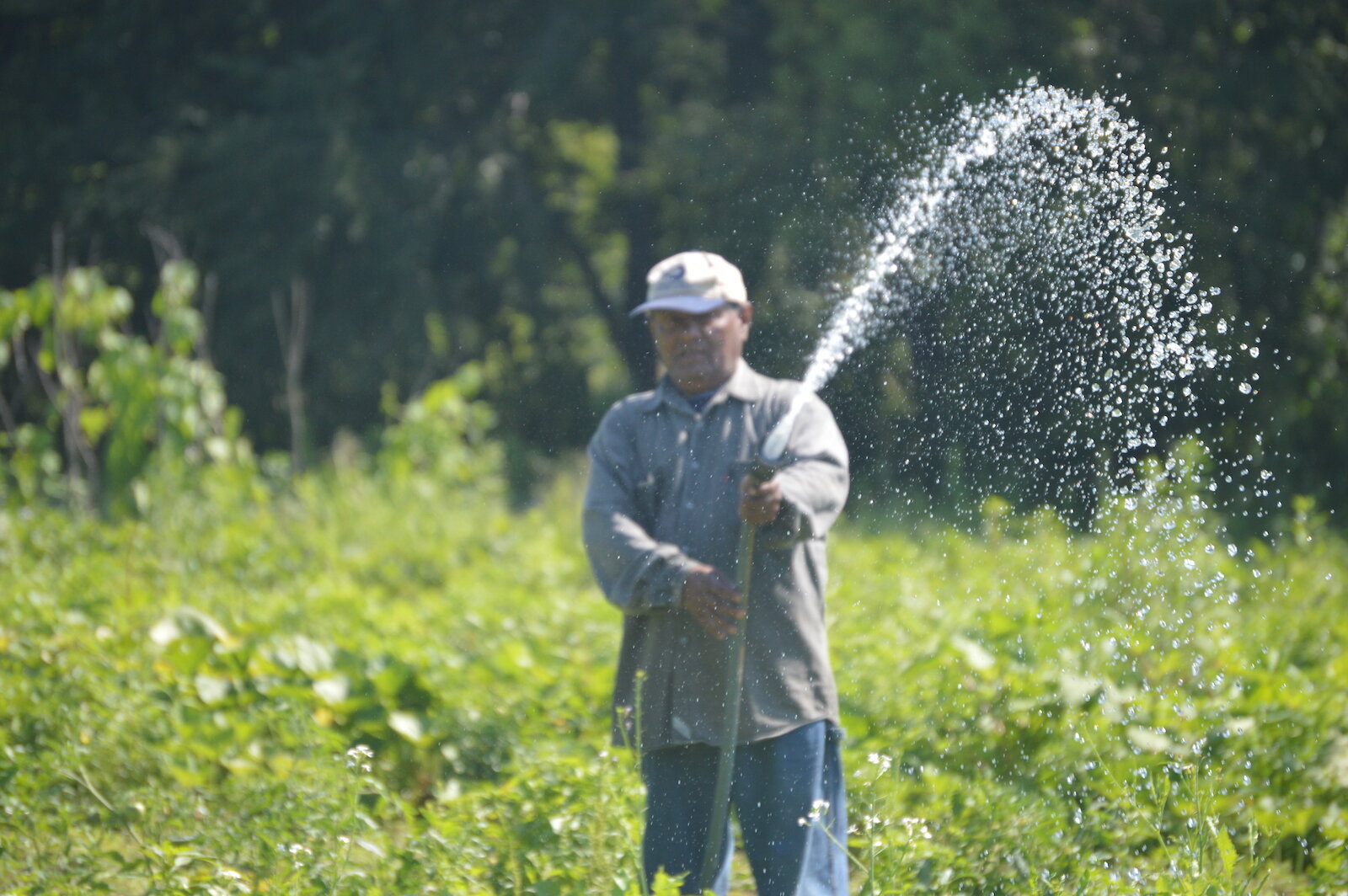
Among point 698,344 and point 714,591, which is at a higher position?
point 698,344

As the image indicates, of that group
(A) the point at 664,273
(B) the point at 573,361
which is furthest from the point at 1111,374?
(B) the point at 573,361

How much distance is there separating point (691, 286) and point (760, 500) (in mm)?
482

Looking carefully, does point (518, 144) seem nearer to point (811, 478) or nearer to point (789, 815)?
point (811, 478)

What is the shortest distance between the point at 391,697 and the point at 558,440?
9186 mm

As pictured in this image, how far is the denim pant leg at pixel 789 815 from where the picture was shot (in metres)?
2.63

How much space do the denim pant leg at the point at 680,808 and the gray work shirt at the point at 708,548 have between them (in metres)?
0.07

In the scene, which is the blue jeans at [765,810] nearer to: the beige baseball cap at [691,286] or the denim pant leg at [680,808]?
the denim pant leg at [680,808]

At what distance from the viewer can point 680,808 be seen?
2750mm

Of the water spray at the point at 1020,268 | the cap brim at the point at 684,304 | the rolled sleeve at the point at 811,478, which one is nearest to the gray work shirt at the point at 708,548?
the rolled sleeve at the point at 811,478

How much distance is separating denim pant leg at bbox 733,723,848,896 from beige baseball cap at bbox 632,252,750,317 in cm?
90

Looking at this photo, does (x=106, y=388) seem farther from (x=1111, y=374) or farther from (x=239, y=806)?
(x=1111, y=374)

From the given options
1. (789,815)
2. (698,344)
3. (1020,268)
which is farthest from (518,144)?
(789,815)

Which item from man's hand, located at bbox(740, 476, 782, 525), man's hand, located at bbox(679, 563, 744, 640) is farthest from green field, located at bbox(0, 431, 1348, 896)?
man's hand, located at bbox(740, 476, 782, 525)

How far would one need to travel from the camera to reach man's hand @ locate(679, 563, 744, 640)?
255 cm
